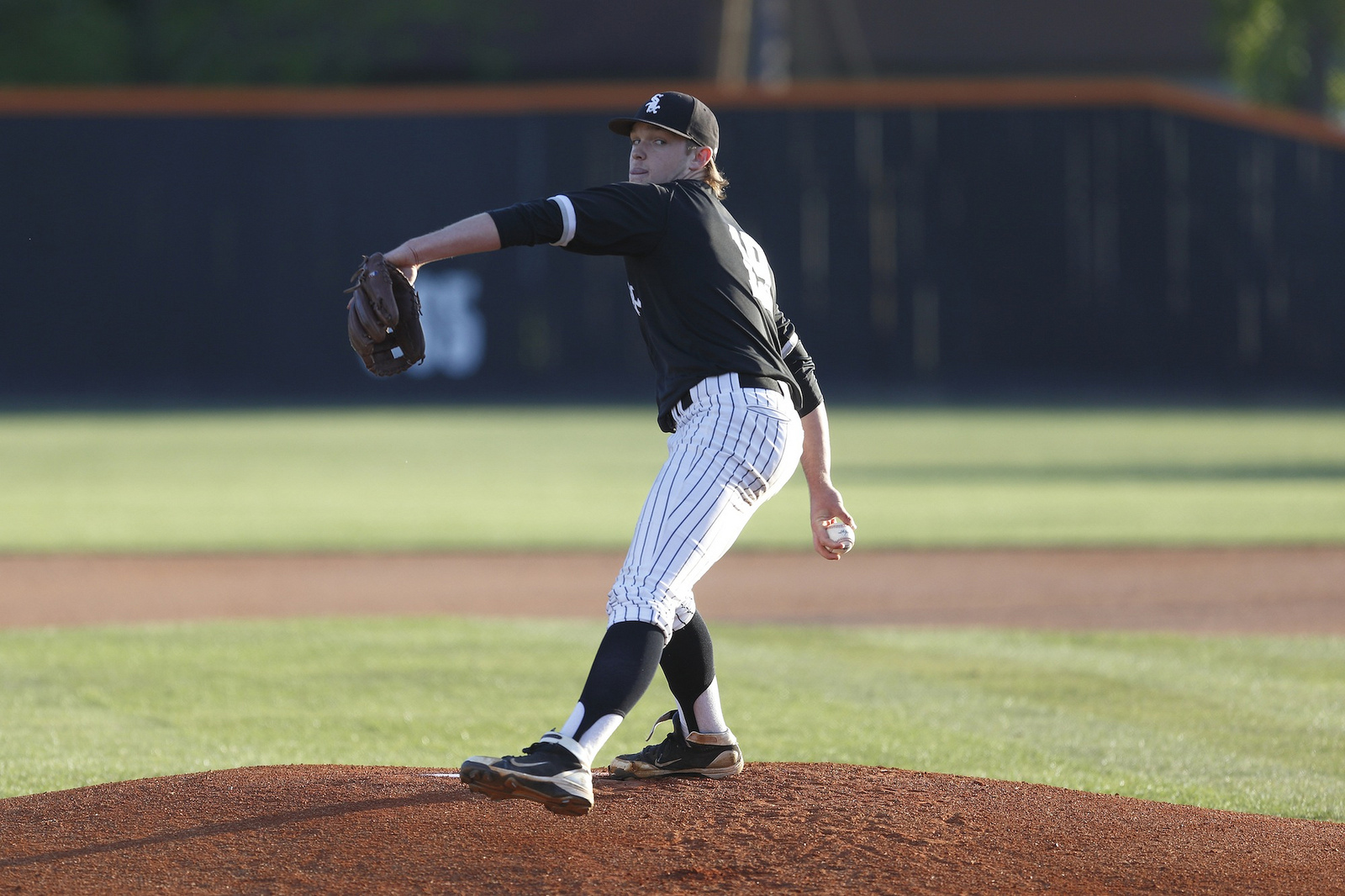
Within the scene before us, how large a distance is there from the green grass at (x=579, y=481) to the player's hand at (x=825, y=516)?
6.76 m

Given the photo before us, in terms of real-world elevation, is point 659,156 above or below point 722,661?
above

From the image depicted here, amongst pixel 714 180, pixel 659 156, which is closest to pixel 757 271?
pixel 714 180

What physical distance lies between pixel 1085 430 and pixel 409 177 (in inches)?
443

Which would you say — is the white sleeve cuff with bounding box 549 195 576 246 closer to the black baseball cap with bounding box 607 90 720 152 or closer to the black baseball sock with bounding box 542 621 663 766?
the black baseball cap with bounding box 607 90 720 152

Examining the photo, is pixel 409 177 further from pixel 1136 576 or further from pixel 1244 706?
pixel 1244 706

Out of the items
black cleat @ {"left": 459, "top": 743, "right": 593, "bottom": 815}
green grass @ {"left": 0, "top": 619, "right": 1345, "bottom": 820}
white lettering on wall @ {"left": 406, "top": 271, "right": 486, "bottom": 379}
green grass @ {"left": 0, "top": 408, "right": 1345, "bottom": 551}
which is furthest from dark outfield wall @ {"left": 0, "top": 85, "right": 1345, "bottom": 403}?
black cleat @ {"left": 459, "top": 743, "right": 593, "bottom": 815}

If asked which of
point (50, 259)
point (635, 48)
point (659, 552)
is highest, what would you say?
point (635, 48)

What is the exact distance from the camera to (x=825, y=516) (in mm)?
4184

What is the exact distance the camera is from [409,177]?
83.1 feet

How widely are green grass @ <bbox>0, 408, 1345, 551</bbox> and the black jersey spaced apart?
276 inches

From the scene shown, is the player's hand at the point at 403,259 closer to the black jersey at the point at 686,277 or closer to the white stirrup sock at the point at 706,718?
the black jersey at the point at 686,277

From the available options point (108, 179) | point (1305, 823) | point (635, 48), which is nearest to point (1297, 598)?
point (1305, 823)

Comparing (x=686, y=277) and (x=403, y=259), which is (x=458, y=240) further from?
(x=686, y=277)

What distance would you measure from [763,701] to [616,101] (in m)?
20.3
